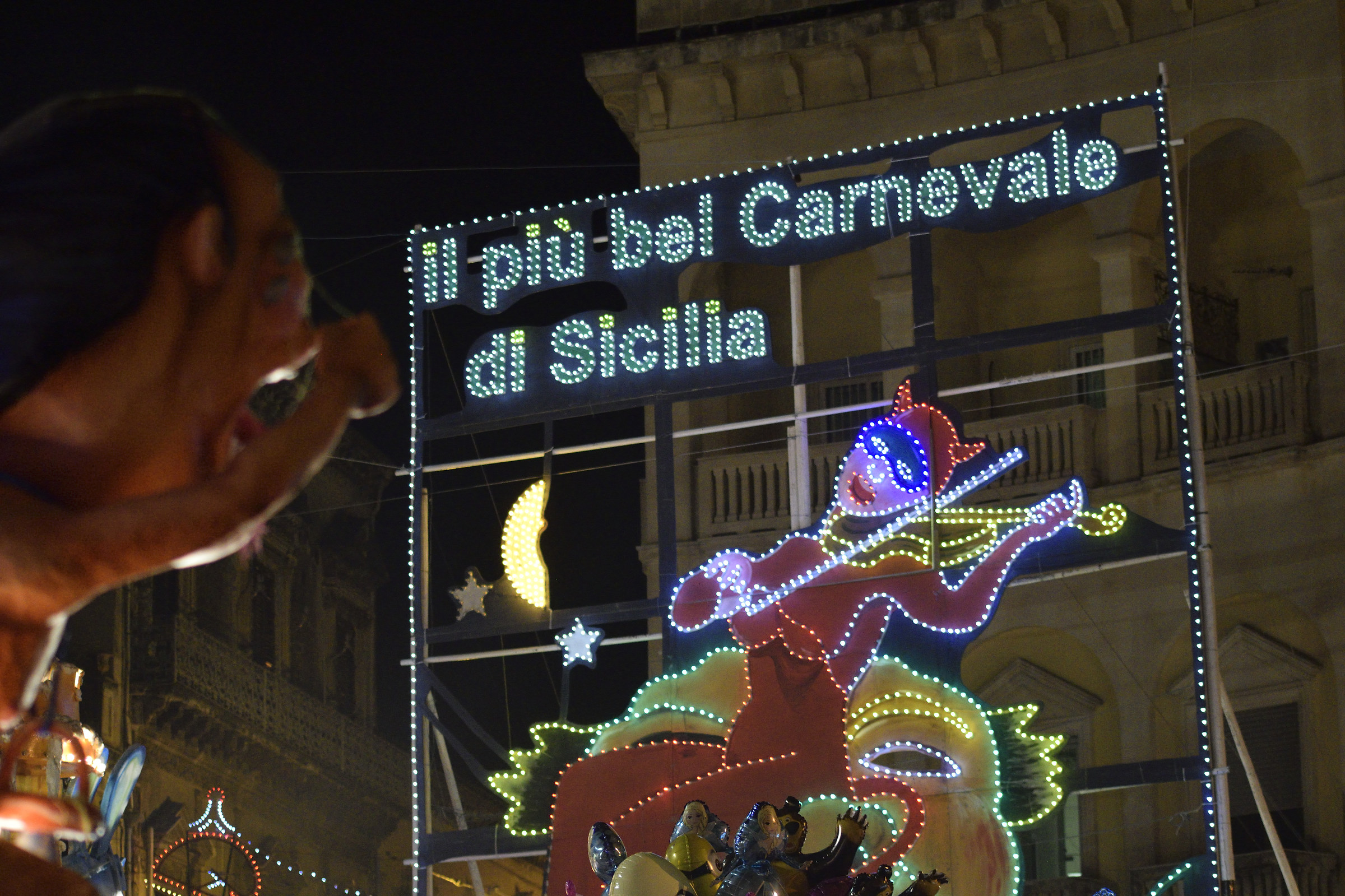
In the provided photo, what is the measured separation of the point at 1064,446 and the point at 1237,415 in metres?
1.66

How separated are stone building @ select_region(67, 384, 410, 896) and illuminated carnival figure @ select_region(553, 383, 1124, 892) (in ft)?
33.3

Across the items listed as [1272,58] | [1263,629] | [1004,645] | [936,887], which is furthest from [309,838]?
[936,887]

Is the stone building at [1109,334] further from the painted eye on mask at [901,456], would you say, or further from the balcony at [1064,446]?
the painted eye on mask at [901,456]

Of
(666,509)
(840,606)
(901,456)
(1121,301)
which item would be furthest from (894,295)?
(840,606)

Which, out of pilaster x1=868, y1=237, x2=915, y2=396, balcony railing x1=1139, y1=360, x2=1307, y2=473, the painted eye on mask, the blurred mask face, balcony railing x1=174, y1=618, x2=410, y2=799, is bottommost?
the blurred mask face

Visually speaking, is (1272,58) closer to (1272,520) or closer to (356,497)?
(1272,520)

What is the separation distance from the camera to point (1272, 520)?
64.3 feet

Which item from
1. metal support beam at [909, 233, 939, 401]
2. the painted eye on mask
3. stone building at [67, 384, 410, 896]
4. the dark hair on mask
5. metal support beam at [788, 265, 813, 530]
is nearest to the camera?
the dark hair on mask

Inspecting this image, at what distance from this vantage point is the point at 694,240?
17188 millimetres

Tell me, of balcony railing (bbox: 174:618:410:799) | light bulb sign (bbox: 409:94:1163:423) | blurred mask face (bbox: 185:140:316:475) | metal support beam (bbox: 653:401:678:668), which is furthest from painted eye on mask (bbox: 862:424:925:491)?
balcony railing (bbox: 174:618:410:799)

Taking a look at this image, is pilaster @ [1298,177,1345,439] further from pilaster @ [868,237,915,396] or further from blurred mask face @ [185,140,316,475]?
blurred mask face @ [185,140,316,475]

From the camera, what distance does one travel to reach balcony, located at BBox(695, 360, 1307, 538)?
1967 cm

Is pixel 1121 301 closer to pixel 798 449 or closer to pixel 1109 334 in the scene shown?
pixel 1109 334

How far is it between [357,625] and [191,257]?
35141 millimetres
